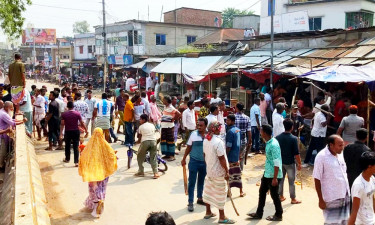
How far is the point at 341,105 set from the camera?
32.0 ft

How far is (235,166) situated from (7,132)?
6131 mm

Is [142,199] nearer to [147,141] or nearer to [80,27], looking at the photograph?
[147,141]

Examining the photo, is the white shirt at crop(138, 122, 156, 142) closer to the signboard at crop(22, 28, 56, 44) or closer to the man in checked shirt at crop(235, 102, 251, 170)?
the man in checked shirt at crop(235, 102, 251, 170)

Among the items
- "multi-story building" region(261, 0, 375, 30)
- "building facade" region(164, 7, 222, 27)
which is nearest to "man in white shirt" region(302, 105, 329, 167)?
"multi-story building" region(261, 0, 375, 30)

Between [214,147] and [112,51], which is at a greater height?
[112,51]

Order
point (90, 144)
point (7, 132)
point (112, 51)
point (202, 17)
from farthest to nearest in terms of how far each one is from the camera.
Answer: point (202, 17) < point (112, 51) < point (7, 132) < point (90, 144)

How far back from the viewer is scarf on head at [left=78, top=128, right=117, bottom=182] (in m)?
6.33

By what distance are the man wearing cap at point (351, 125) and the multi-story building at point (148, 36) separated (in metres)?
27.5

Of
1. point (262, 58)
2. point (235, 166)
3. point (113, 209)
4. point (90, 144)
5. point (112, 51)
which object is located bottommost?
point (113, 209)

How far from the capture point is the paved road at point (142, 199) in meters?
6.38

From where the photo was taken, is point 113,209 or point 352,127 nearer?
point 113,209

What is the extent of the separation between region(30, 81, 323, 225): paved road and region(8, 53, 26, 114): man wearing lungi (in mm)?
2797

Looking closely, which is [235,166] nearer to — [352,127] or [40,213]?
[352,127]

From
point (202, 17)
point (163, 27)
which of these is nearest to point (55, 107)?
point (163, 27)
